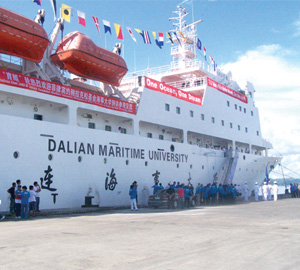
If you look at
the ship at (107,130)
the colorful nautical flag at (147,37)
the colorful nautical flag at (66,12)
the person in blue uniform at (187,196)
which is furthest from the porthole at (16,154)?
the colorful nautical flag at (147,37)

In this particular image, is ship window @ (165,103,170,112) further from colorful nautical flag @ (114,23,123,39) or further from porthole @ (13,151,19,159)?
porthole @ (13,151,19,159)

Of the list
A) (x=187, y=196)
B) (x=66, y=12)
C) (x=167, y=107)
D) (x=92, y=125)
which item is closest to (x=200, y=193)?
(x=187, y=196)

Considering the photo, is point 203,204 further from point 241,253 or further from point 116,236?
point 241,253

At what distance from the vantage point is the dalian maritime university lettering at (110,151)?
1467cm

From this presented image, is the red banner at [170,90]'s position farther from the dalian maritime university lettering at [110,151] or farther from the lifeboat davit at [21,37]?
the lifeboat davit at [21,37]

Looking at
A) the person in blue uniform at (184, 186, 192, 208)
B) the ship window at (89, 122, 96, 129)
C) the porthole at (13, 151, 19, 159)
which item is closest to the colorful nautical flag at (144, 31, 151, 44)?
the ship window at (89, 122, 96, 129)

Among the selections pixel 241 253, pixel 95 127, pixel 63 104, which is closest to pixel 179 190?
pixel 95 127

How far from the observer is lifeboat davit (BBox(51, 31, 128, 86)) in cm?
1614

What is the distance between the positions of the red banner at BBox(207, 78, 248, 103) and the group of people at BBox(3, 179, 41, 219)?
53.9ft

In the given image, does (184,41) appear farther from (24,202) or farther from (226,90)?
(24,202)

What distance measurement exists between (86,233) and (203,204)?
13.8 m

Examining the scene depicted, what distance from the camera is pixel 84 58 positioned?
642 inches

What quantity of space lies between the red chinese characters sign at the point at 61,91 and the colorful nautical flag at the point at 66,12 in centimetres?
301

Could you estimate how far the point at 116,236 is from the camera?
24.9 feet
